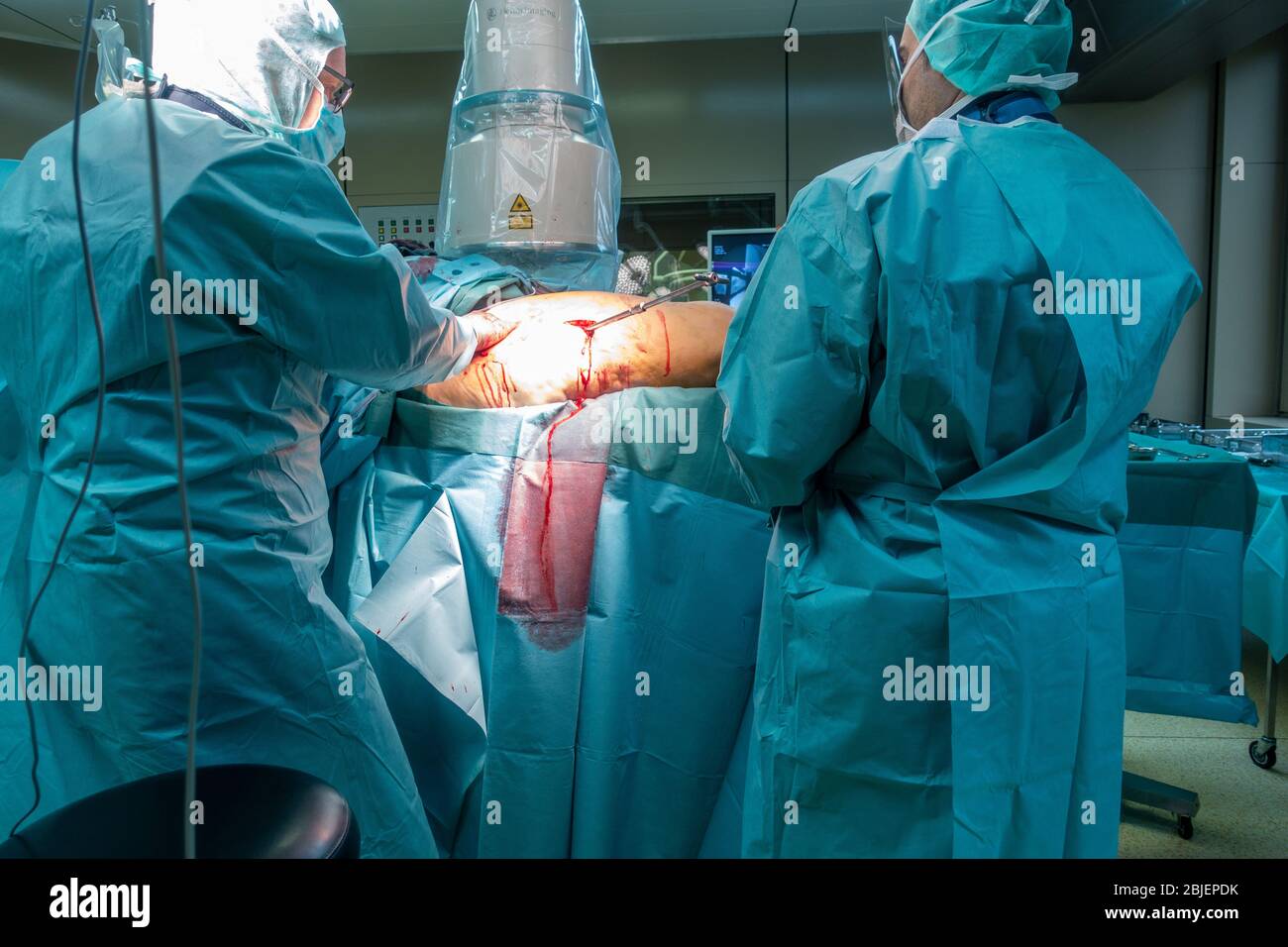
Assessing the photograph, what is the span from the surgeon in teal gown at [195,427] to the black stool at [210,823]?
0.26 m

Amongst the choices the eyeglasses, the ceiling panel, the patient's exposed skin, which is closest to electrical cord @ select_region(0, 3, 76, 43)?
Result: the ceiling panel

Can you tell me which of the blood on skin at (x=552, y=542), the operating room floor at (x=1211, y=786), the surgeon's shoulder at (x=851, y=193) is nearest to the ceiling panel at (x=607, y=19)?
the blood on skin at (x=552, y=542)

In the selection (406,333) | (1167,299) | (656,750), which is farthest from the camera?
(656,750)

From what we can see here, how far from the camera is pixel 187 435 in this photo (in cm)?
110

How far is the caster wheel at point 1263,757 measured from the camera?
2.46 meters

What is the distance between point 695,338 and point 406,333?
54 centimetres

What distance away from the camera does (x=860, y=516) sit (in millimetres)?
1124

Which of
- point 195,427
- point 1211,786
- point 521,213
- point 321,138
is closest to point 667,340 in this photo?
point 521,213

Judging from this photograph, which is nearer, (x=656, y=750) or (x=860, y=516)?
(x=860, y=516)

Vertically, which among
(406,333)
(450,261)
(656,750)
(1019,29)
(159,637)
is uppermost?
(1019,29)

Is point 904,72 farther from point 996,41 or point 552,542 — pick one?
point 552,542
